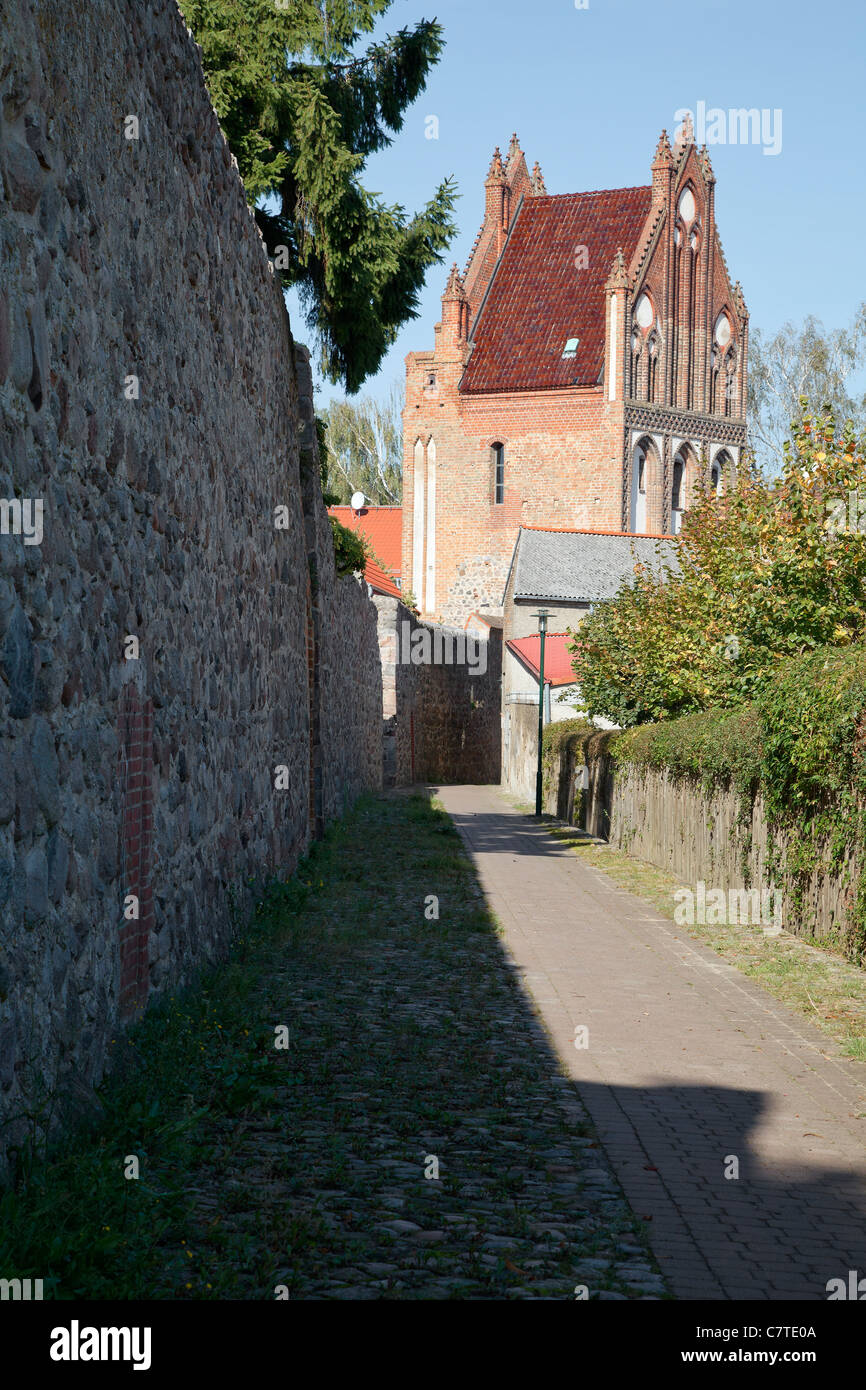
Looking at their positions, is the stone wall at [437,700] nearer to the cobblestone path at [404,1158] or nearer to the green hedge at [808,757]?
the green hedge at [808,757]

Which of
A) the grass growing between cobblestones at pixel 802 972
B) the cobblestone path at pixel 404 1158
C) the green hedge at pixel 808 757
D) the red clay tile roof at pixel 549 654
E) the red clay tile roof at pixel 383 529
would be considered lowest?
the grass growing between cobblestones at pixel 802 972

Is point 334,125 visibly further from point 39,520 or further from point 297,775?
point 39,520

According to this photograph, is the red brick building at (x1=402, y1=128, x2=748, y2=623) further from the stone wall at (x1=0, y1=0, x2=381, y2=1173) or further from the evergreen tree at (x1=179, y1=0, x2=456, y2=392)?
the stone wall at (x1=0, y1=0, x2=381, y2=1173)

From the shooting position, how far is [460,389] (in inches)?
1967

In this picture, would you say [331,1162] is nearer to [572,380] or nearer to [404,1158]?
[404,1158]

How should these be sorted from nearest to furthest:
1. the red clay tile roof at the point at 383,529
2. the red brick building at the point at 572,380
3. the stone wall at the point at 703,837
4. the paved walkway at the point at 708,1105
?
the paved walkway at the point at 708,1105
the stone wall at the point at 703,837
the red brick building at the point at 572,380
the red clay tile roof at the point at 383,529

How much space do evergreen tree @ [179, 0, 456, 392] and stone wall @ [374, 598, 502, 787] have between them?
1309 cm

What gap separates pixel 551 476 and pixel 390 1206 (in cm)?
4524

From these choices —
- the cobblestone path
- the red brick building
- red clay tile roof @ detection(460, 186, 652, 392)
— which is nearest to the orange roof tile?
the red brick building

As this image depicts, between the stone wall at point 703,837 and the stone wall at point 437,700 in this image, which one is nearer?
the stone wall at point 703,837

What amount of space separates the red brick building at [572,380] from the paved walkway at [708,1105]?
37809 millimetres

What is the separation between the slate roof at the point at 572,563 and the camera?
40.7 metres

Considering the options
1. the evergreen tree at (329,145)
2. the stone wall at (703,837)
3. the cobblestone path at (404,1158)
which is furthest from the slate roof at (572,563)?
the cobblestone path at (404,1158)
